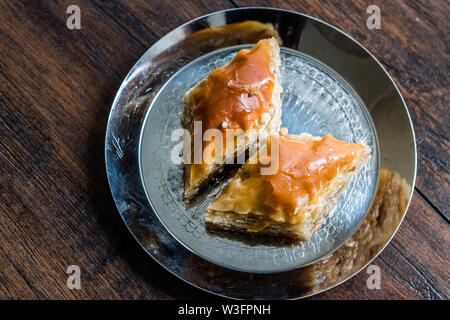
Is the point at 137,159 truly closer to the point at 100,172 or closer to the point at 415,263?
the point at 100,172

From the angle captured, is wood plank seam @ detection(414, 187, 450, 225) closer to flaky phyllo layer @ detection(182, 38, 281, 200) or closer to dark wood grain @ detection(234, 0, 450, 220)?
dark wood grain @ detection(234, 0, 450, 220)

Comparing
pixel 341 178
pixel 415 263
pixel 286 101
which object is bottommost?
pixel 415 263

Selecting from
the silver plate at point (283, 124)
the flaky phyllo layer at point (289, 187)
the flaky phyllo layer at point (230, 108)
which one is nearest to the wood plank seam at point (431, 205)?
the silver plate at point (283, 124)

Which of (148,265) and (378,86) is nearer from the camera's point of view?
(148,265)

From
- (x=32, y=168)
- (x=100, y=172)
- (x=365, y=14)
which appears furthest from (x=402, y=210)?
(x=32, y=168)

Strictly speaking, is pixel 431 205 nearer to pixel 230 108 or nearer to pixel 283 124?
pixel 283 124
